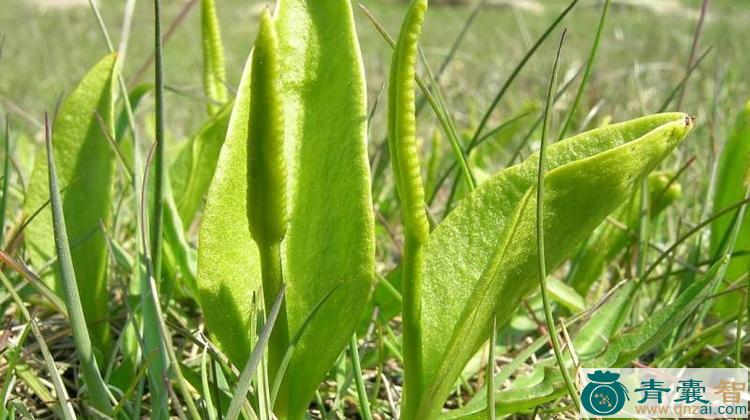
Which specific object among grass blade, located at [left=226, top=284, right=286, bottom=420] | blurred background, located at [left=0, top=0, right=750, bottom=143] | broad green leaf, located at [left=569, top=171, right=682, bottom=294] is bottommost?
grass blade, located at [left=226, top=284, right=286, bottom=420]

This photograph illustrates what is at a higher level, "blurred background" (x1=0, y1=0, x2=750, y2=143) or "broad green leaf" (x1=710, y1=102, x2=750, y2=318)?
"blurred background" (x1=0, y1=0, x2=750, y2=143)

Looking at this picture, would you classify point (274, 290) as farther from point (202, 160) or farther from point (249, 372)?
point (202, 160)

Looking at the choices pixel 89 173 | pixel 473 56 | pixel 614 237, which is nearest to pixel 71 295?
pixel 89 173

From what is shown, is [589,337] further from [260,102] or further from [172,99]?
[172,99]

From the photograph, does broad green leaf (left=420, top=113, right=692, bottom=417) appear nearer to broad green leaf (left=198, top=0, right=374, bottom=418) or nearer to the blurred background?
broad green leaf (left=198, top=0, right=374, bottom=418)

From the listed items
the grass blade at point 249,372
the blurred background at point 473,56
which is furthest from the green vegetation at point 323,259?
the blurred background at point 473,56

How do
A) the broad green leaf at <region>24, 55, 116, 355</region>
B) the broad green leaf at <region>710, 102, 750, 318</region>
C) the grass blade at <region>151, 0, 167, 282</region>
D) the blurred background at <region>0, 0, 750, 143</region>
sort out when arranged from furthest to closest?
the blurred background at <region>0, 0, 750, 143</region> < the broad green leaf at <region>710, 102, 750, 318</region> < the broad green leaf at <region>24, 55, 116, 355</region> < the grass blade at <region>151, 0, 167, 282</region>

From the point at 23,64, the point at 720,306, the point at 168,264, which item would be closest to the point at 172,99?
the point at 23,64

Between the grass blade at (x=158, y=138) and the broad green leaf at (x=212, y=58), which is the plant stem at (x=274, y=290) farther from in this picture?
the broad green leaf at (x=212, y=58)

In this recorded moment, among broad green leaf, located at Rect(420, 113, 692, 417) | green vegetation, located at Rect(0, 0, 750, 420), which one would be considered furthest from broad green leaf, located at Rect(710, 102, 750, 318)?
broad green leaf, located at Rect(420, 113, 692, 417)
